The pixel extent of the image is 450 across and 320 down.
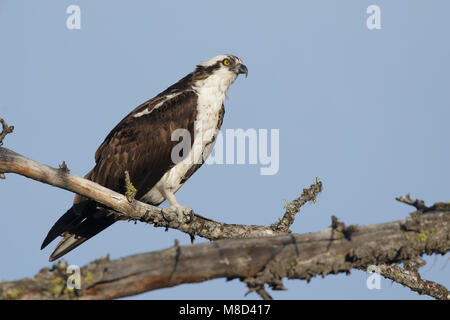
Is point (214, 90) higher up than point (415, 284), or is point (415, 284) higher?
point (214, 90)

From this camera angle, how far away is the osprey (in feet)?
27.8

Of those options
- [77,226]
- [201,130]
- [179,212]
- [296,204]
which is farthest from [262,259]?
[201,130]

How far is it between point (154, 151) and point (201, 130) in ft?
2.92

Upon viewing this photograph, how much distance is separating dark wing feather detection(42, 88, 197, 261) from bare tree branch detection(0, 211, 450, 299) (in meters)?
3.98

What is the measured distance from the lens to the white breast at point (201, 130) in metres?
9.08

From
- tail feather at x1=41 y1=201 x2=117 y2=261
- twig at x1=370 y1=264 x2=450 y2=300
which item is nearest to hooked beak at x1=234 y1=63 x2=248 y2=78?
tail feather at x1=41 y1=201 x2=117 y2=261

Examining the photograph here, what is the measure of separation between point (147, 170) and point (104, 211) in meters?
0.98

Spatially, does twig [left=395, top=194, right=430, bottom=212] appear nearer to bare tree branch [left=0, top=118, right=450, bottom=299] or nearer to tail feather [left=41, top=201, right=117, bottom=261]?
bare tree branch [left=0, top=118, right=450, bottom=299]

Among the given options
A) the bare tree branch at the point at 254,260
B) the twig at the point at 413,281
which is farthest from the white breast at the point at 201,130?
the bare tree branch at the point at 254,260

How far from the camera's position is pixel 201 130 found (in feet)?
30.1

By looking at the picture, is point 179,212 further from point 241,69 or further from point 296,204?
point 241,69
